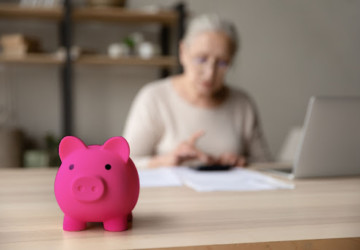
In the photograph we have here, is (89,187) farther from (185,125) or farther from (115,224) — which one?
(185,125)

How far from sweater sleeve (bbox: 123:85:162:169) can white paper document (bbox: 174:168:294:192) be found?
1.55 feet

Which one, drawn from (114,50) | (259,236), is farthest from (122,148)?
(114,50)

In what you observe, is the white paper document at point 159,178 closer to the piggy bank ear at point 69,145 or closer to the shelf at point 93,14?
the piggy bank ear at point 69,145

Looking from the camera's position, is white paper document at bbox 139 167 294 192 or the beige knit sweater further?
the beige knit sweater

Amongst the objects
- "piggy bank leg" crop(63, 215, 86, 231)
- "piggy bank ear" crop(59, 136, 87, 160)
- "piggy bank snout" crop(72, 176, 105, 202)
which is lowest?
"piggy bank leg" crop(63, 215, 86, 231)

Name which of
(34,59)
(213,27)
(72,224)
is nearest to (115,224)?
(72,224)

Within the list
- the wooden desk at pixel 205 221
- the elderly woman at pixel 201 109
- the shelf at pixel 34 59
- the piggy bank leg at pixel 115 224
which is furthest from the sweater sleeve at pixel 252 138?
the shelf at pixel 34 59

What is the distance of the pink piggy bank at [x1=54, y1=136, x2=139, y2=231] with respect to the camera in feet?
1.69

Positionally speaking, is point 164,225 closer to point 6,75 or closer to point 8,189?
point 8,189

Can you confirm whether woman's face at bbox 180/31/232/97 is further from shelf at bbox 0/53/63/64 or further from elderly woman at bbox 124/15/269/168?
shelf at bbox 0/53/63/64

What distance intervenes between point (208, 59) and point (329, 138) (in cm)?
76

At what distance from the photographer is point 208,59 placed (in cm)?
167

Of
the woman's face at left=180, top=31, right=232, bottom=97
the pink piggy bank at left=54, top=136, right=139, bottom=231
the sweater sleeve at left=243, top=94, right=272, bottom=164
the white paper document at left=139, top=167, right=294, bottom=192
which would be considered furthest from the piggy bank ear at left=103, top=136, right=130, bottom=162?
the sweater sleeve at left=243, top=94, right=272, bottom=164

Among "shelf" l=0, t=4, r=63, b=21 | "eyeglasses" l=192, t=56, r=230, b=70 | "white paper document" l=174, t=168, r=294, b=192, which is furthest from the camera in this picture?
"shelf" l=0, t=4, r=63, b=21
